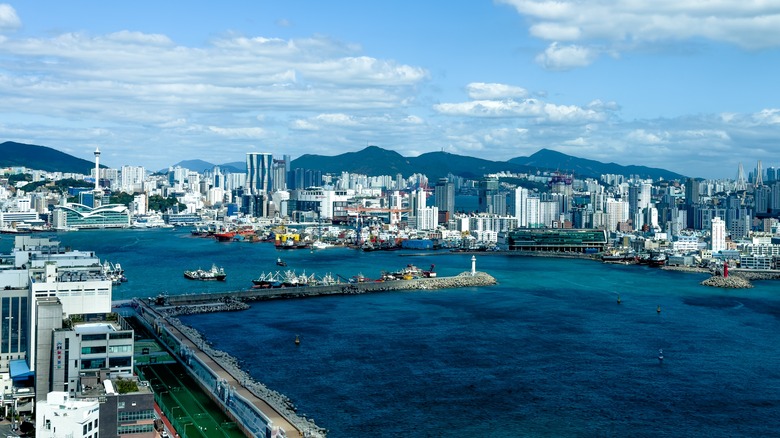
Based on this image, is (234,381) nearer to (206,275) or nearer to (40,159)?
(206,275)

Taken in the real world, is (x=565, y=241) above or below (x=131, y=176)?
below

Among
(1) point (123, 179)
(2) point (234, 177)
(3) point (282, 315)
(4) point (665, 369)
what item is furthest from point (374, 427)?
(2) point (234, 177)

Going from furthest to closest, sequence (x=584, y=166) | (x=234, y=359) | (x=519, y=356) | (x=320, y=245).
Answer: (x=584, y=166)
(x=320, y=245)
(x=519, y=356)
(x=234, y=359)

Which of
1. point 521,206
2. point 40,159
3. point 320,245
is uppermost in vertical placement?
point 40,159

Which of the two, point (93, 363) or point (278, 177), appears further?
point (278, 177)

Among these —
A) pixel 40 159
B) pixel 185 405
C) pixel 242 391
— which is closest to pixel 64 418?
pixel 185 405

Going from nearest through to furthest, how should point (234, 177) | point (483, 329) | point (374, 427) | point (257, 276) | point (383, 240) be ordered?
point (374, 427)
point (483, 329)
point (257, 276)
point (383, 240)
point (234, 177)

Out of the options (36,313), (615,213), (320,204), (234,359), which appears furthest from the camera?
(320,204)

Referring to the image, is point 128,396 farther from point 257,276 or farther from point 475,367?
point 257,276
